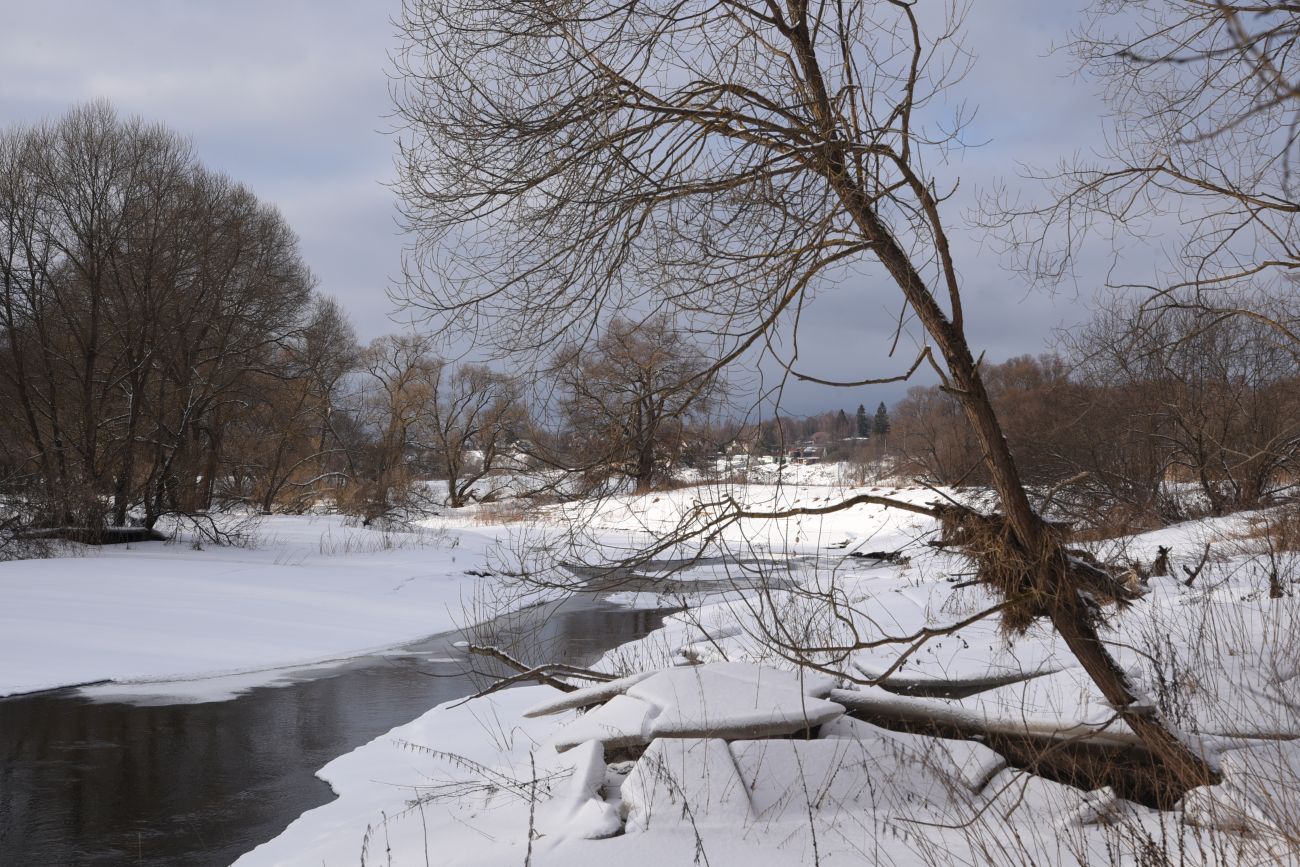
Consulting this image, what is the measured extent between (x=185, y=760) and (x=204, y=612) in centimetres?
640

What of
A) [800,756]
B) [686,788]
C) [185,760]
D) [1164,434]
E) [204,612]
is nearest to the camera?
[686,788]

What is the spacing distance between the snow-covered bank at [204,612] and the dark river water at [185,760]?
0.90 m

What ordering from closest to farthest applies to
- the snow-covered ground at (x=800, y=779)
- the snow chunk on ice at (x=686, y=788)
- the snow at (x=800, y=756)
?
1. the snow-covered ground at (x=800, y=779)
2. the snow at (x=800, y=756)
3. the snow chunk on ice at (x=686, y=788)

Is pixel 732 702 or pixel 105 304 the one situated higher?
pixel 105 304

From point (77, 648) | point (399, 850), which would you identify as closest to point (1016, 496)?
point (399, 850)

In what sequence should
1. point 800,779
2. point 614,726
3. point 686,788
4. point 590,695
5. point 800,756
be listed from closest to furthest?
point 686,788 < point 800,779 < point 800,756 < point 614,726 < point 590,695

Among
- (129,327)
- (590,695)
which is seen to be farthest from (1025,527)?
(129,327)

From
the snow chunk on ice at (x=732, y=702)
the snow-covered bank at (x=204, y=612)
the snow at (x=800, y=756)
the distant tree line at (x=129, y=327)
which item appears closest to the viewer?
the snow at (x=800, y=756)

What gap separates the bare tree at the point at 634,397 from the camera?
196 inches

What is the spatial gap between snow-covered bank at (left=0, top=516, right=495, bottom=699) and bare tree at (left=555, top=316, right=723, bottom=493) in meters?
7.19

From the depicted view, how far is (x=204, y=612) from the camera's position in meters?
13.6

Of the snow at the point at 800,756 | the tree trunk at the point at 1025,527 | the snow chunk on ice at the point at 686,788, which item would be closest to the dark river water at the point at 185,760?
the snow at the point at 800,756

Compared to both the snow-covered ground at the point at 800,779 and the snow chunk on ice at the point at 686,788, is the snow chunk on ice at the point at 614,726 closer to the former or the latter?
the snow-covered ground at the point at 800,779

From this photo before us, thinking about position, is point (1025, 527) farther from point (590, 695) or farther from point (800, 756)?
point (590, 695)
